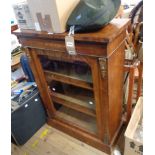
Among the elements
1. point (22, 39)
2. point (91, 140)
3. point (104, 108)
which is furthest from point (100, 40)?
point (91, 140)

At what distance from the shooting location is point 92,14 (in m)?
0.88

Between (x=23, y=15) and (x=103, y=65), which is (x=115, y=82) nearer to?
(x=103, y=65)

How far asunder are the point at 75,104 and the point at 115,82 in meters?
0.47

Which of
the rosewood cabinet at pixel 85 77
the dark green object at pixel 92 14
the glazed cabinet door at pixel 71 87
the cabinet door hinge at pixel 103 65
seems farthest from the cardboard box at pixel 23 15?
Answer: the cabinet door hinge at pixel 103 65

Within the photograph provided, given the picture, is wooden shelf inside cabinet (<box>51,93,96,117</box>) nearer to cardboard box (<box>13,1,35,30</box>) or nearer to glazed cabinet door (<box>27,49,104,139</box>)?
glazed cabinet door (<box>27,49,104,139</box>)

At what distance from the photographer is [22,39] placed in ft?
4.28

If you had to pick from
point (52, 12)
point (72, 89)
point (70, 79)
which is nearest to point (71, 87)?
point (72, 89)

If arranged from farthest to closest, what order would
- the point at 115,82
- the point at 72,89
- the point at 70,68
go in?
the point at 72,89 < the point at 70,68 < the point at 115,82

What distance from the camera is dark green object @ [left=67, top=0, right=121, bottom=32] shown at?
0.89 meters

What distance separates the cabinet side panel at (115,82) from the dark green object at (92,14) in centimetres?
23

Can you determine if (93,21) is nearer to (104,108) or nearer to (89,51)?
(89,51)

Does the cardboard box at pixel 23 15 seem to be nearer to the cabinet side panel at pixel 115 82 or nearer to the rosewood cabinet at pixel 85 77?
Answer: the rosewood cabinet at pixel 85 77

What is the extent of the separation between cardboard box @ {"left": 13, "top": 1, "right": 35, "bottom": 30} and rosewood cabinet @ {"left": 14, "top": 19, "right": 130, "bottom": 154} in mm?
65
